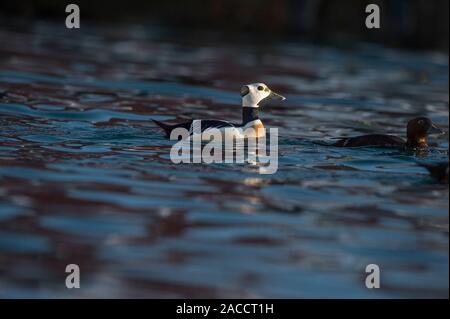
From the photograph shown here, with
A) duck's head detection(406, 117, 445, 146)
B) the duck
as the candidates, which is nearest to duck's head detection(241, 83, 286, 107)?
the duck

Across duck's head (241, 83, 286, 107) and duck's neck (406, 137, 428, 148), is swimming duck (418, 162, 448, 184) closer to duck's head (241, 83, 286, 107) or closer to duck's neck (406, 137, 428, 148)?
duck's neck (406, 137, 428, 148)

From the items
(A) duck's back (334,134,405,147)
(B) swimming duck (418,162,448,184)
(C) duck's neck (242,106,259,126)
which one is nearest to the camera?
(B) swimming duck (418,162,448,184)

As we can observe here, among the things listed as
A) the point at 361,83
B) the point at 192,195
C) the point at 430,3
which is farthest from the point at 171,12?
the point at 192,195

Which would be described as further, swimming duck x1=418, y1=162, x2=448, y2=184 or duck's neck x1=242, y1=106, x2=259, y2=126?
duck's neck x1=242, y1=106, x2=259, y2=126

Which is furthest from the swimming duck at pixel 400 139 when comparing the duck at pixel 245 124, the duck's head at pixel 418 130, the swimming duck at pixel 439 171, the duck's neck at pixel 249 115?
the swimming duck at pixel 439 171

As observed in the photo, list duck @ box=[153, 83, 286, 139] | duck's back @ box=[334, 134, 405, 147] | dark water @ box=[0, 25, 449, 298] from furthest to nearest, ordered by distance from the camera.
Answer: duck's back @ box=[334, 134, 405, 147] → duck @ box=[153, 83, 286, 139] → dark water @ box=[0, 25, 449, 298]

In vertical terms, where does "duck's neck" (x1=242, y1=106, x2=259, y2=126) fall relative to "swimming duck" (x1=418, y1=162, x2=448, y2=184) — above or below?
above
